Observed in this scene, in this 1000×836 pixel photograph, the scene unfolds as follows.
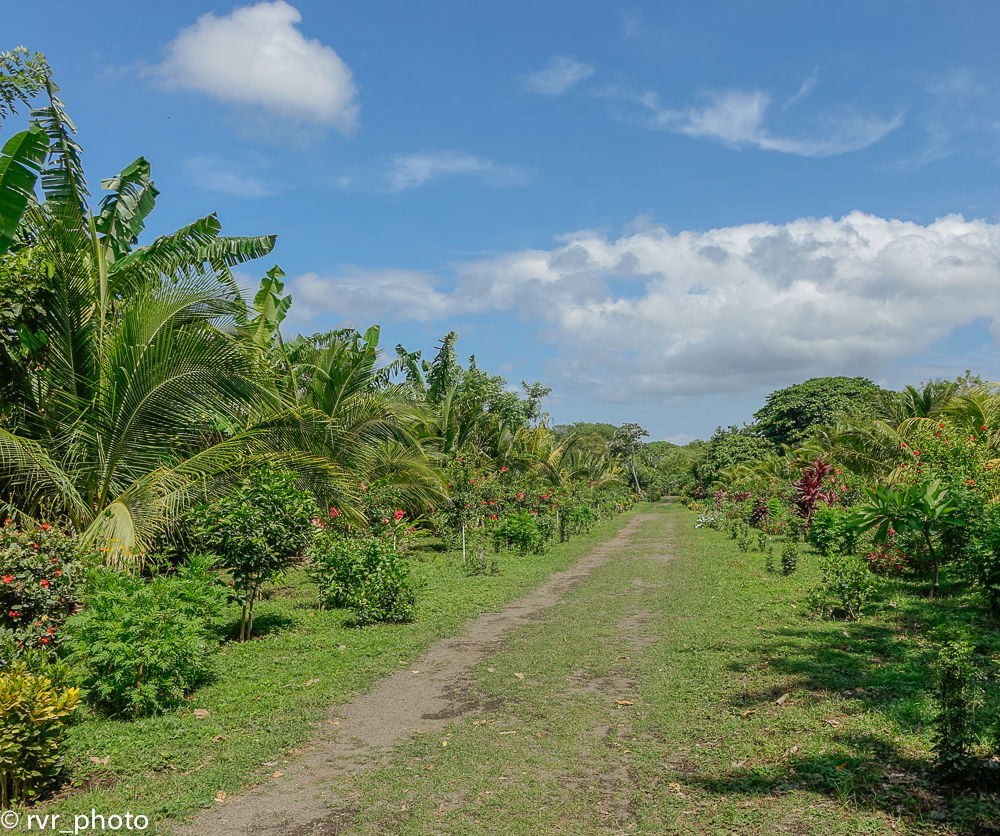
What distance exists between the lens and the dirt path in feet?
14.3

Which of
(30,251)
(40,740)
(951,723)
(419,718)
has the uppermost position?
(30,251)

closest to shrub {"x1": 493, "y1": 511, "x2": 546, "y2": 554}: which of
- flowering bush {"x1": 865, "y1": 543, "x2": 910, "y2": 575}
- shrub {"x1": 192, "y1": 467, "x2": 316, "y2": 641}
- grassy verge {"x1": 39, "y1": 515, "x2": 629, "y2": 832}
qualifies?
grassy verge {"x1": 39, "y1": 515, "x2": 629, "y2": 832}

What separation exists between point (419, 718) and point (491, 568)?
9212 millimetres

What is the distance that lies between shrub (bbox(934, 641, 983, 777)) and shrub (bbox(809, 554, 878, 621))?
16.8 ft

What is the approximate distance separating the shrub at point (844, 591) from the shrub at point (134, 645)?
7683mm

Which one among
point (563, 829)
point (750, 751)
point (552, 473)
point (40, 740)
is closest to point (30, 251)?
point (40, 740)

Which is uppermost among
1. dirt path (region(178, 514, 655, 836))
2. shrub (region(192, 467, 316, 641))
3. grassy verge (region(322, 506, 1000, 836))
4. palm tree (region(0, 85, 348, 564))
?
palm tree (region(0, 85, 348, 564))

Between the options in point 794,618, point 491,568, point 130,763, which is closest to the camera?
point 130,763

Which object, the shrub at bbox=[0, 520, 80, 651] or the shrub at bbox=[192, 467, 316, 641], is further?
the shrub at bbox=[192, 467, 316, 641]

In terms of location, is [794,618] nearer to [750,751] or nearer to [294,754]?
[750,751]

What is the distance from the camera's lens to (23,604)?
637cm

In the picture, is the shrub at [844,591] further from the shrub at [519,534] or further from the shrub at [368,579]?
the shrub at [519,534]

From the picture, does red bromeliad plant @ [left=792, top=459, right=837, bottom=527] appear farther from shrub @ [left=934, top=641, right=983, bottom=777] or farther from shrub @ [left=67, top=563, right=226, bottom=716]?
shrub @ [left=67, top=563, right=226, bottom=716]

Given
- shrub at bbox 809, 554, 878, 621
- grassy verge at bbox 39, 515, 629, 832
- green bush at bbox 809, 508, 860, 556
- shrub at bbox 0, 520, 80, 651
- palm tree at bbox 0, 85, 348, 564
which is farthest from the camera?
green bush at bbox 809, 508, 860, 556
